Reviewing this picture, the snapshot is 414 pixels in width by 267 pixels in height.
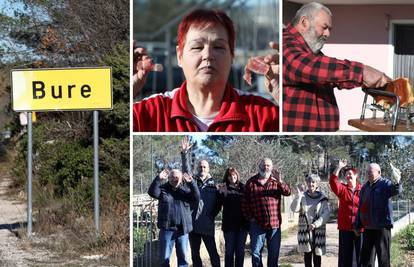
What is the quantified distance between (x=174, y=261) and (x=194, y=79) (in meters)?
1.73

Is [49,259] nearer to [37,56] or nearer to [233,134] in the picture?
[233,134]

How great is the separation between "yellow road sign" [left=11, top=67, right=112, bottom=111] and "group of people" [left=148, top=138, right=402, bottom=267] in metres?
3.24

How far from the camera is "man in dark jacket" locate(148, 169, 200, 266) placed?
867 centimetres

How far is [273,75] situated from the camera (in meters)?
8.31

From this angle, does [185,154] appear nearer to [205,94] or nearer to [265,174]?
[205,94]

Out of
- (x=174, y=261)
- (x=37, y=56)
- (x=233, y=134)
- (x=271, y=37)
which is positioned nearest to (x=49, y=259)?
(x=174, y=261)

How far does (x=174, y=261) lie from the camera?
876 centimetres

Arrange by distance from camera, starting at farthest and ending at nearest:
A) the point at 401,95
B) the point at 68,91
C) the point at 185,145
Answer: the point at 68,91 → the point at 185,145 → the point at 401,95

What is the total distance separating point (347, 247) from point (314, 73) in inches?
63.8

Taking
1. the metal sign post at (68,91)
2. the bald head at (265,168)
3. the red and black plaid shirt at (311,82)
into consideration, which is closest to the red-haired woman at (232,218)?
the bald head at (265,168)

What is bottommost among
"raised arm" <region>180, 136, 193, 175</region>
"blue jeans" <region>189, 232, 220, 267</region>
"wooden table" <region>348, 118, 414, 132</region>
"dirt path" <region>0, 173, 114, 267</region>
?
"dirt path" <region>0, 173, 114, 267</region>

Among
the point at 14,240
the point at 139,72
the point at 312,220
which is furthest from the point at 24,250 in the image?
the point at 312,220

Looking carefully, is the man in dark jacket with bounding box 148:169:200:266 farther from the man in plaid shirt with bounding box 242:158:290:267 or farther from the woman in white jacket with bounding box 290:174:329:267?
the woman in white jacket with bounding box 290:174:329:267

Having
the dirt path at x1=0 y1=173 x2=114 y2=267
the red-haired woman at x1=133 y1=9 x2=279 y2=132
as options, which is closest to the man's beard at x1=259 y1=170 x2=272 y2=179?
the red-haired woman at x1=133 y1=9 x2=279 y2=132
